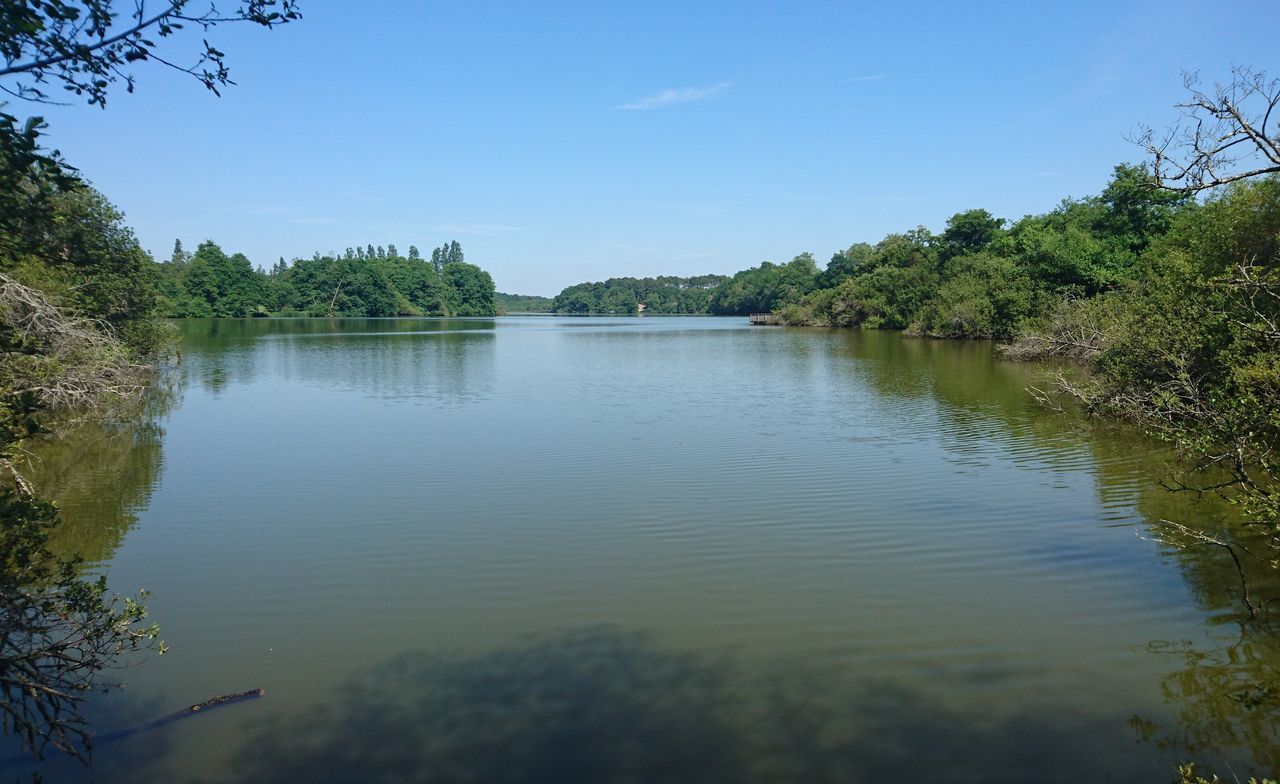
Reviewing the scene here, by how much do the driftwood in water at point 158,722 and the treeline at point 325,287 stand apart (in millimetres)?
75834

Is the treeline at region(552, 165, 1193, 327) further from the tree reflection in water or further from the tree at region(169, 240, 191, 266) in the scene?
the tree at region(169, 240, 191, 266)

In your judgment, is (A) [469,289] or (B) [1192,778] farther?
(A) [469,289]

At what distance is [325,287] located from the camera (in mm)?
117188

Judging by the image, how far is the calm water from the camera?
5.29 metres

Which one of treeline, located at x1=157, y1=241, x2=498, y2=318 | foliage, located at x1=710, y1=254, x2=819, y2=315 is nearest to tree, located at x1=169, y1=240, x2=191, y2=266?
treeline, located at x1=157, y1=241, x2=498, y2=318

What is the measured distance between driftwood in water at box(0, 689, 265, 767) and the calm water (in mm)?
125

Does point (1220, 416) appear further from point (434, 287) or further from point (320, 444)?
point (434, 287)

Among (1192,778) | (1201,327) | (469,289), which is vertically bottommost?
(1192,778)

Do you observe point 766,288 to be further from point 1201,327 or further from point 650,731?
point 650,731

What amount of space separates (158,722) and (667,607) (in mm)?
4107

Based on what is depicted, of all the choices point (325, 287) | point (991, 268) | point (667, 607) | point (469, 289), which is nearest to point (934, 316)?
point (991, 268)

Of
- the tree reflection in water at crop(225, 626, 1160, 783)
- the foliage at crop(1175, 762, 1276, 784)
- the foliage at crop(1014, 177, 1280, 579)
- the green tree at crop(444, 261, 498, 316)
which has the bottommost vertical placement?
the tree reflection in water at crop(225, 626, 1160, 783)

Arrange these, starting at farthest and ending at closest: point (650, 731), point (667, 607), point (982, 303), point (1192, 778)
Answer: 1. point (982, 303)
2. point (667, 607)
3. point (650, 731)
4. point (1192, 778)

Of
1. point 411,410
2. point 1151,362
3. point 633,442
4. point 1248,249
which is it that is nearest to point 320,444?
point 411,410
